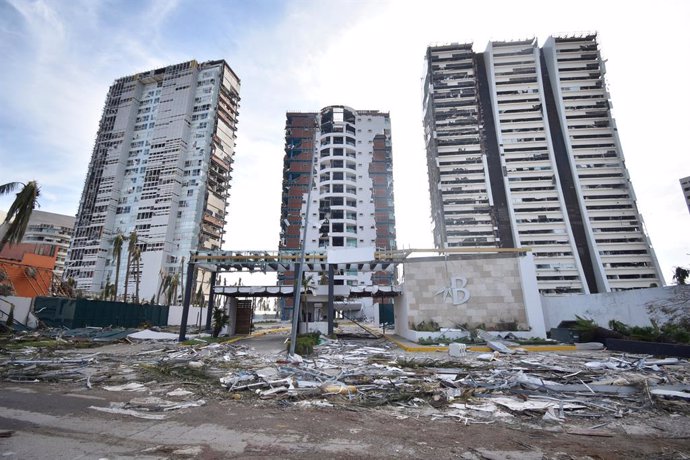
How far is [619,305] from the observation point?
20516 mm

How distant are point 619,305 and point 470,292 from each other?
9.53 meters

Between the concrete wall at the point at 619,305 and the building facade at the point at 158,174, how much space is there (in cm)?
7479

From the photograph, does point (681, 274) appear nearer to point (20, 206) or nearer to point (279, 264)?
point (279, 264)

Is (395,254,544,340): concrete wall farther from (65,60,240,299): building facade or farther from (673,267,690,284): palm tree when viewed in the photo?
(65,60,240,299): building facade

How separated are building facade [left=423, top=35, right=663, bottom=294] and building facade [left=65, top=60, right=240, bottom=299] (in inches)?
2488

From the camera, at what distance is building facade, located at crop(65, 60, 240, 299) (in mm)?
77438

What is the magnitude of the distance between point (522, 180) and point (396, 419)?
88.2 m

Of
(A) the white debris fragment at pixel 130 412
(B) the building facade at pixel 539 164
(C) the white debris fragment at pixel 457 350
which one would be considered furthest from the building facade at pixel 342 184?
(A) the white debris fragment at pixel 130 412

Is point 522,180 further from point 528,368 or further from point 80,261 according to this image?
point 80,261

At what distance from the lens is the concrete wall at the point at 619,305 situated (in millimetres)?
17391

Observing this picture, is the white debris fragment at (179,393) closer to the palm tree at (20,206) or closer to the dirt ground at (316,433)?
the dirt ground at (316,433)

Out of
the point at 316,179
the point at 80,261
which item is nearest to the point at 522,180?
the point at 316,179

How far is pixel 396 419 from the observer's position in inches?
234

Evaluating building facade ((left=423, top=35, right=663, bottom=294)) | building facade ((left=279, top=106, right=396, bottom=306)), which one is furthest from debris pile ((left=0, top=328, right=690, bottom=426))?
building facade ((left=423, top=35, right=663, bottom=294))
